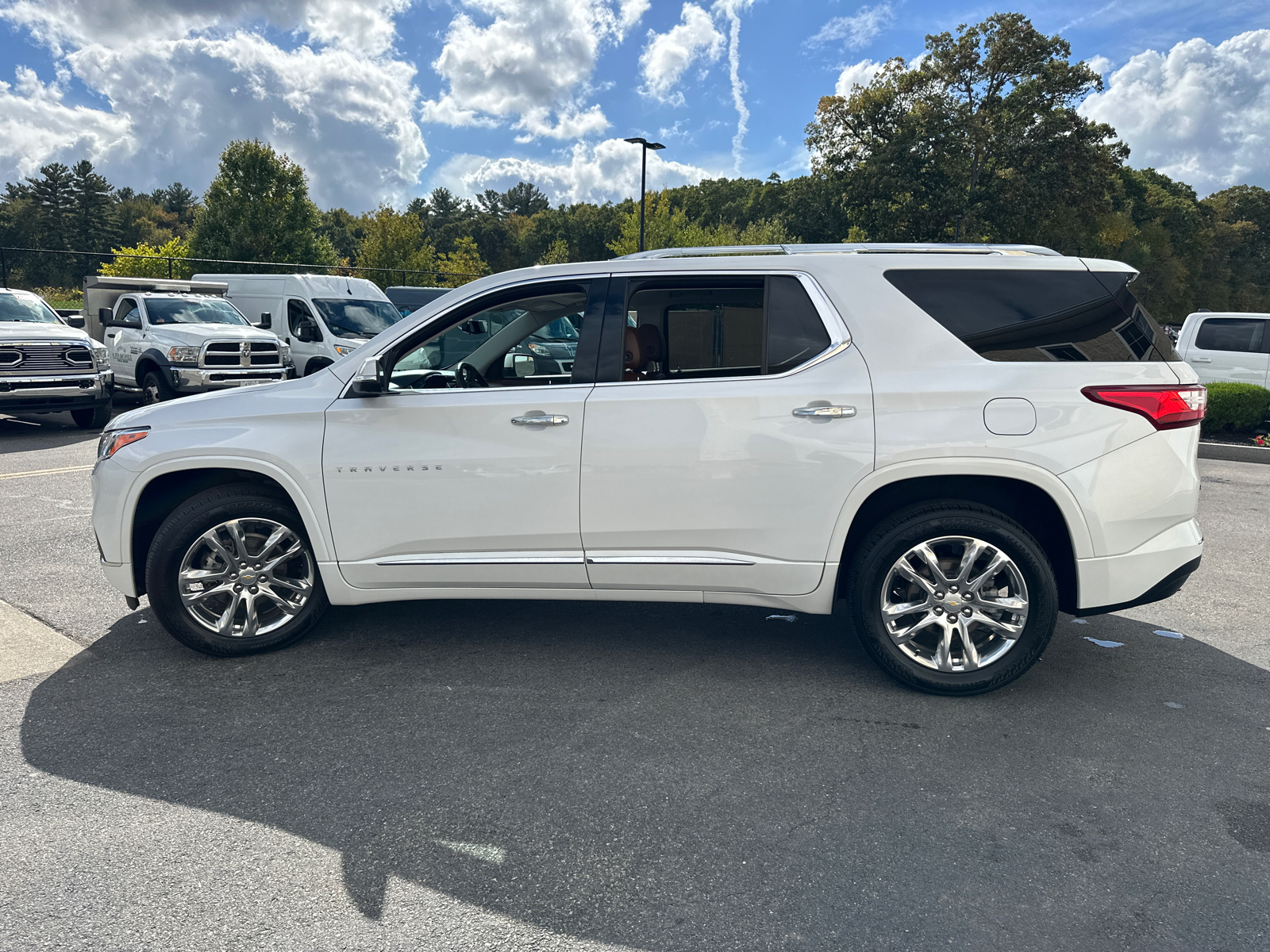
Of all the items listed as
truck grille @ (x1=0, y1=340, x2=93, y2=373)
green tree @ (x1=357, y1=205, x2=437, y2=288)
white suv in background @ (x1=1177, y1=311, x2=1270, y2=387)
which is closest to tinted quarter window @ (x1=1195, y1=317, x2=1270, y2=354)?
white suv in background @ (x1=1177, y1=311, x2=1270, y2=387)

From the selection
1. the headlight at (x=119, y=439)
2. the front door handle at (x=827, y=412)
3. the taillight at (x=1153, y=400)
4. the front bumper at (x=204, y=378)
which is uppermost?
the taillight at (x=1153, y=400)

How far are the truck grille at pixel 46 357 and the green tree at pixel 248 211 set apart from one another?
3526 centimetres

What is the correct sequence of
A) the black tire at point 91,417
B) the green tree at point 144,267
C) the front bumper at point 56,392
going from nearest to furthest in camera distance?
1. the front bumper at point 56,392
2. the black tire at point 91,417
3. the green tree at point 144,267

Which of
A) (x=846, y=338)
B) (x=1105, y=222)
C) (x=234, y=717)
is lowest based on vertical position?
(x=234, y=717)

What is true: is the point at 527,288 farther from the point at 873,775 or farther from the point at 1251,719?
the point at 1251,719

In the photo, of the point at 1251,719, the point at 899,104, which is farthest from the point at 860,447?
the point at 899,104

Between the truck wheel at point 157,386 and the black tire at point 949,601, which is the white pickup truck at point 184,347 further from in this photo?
the black tire at point 949,601

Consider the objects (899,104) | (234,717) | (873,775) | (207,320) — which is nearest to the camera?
(873,775)

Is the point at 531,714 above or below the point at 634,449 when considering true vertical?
below

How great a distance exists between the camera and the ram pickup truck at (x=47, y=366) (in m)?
12.1

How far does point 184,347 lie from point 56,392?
231cm

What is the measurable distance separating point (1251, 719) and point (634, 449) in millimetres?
2770

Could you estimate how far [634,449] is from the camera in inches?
152

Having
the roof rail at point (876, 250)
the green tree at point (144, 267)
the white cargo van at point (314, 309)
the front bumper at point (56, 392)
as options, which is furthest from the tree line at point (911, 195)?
the roof rail at point (876, 250)
